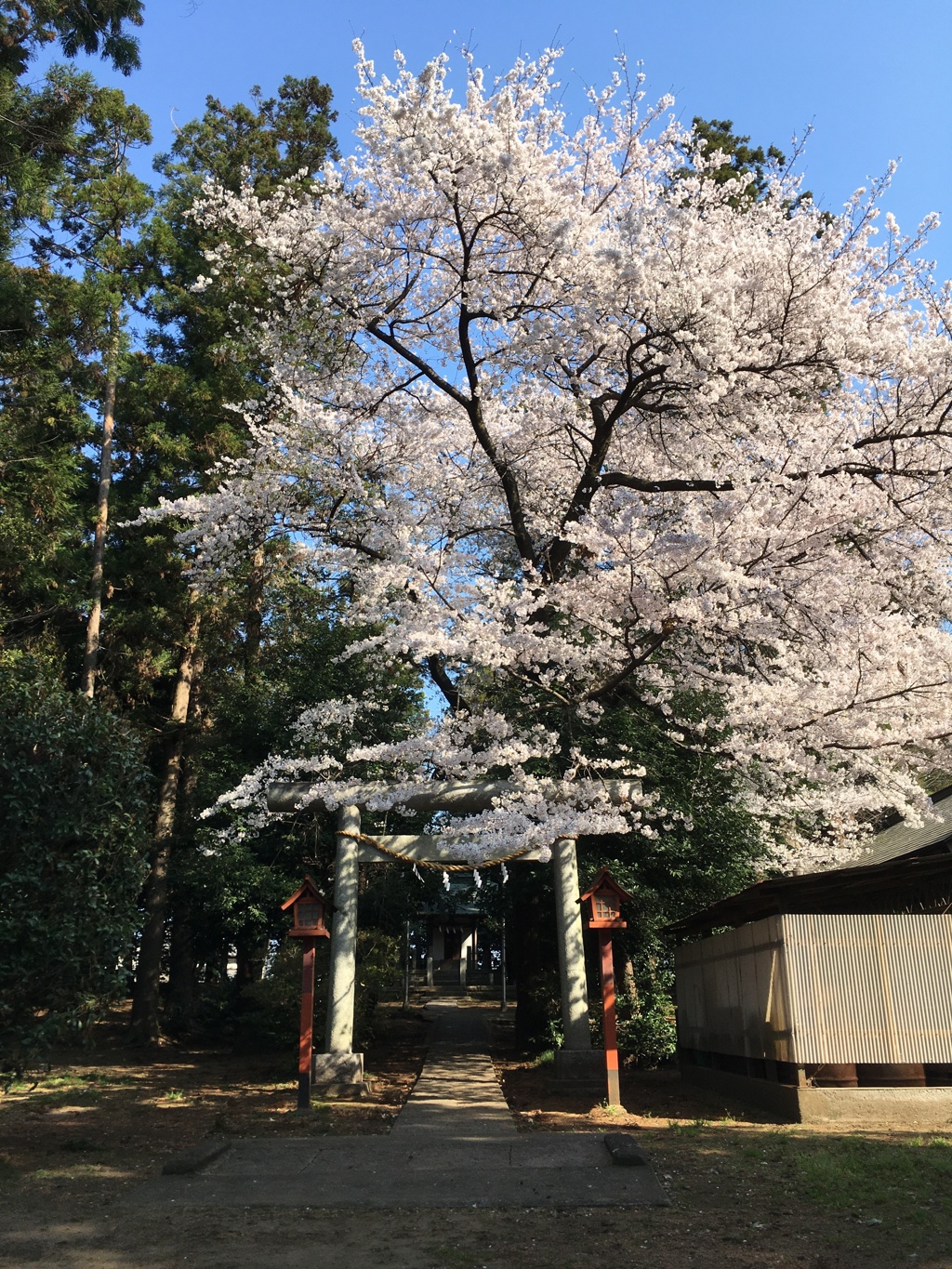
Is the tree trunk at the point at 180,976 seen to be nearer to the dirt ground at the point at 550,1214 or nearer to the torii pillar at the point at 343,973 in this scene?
the torii pillar at the point at 343,973

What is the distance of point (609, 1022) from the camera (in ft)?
31.9

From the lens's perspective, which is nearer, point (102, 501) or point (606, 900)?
point (606, 900)

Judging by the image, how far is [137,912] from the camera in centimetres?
775

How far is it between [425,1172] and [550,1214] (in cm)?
151

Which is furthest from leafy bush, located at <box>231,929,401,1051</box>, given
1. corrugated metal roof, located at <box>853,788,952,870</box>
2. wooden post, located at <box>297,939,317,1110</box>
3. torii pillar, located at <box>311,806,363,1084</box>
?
corrugated metal roof, located at <box>853,788,952,870</box>

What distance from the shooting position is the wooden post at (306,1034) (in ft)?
32.0

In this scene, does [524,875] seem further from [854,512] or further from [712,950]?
[854,512]

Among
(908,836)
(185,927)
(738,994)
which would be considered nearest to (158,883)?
(185,927)

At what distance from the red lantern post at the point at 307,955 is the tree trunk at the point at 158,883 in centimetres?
749

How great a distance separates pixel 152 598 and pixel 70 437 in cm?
360

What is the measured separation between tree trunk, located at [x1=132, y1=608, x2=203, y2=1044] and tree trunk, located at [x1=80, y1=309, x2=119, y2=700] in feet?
6.21

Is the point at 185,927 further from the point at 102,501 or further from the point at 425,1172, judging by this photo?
the point at 425,1172

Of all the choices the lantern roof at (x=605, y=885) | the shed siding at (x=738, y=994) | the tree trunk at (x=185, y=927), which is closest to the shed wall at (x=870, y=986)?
the shed siding at (x=738, y=994)

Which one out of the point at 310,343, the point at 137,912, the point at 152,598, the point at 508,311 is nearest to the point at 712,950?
the point at 137,912
